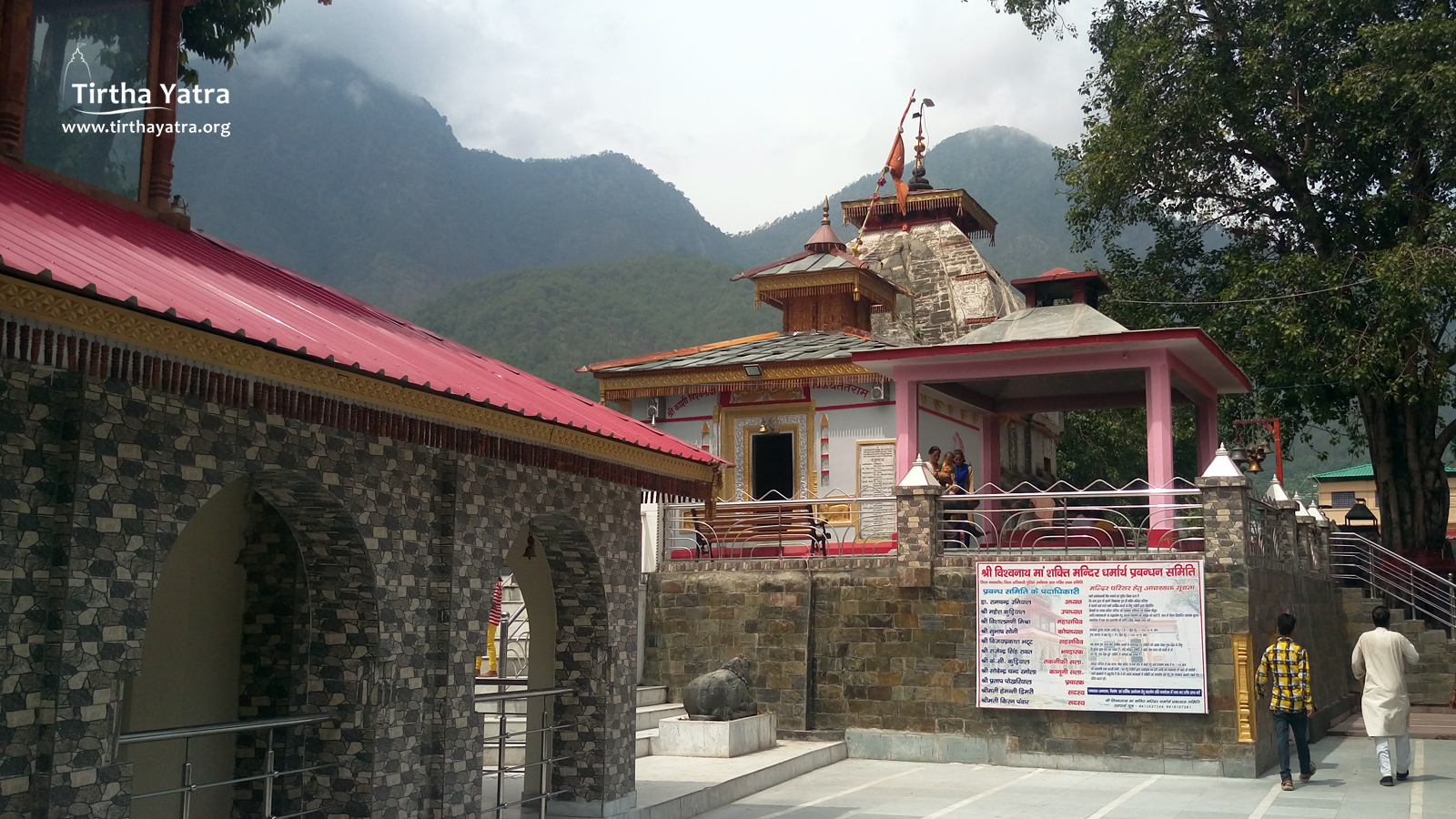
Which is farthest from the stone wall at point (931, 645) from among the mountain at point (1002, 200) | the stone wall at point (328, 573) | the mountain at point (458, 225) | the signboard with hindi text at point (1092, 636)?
the mountain at point (1002, 200)

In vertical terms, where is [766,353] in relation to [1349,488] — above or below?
above

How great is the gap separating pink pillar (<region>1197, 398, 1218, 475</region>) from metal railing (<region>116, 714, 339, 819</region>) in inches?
584

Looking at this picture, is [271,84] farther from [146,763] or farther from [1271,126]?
[146,763]

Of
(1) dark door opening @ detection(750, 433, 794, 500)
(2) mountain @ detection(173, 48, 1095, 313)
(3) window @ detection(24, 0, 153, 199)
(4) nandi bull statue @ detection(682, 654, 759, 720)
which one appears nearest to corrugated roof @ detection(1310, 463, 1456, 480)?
(1) dark door opening @ detection(750, 433, 794, 500)

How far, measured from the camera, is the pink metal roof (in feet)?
18.2

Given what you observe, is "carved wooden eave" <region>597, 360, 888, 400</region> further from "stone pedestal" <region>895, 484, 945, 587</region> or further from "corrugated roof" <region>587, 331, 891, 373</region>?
"stone pedestal" <region>895, 484, 945, 587</region>

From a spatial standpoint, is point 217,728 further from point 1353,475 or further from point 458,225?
point 458,225

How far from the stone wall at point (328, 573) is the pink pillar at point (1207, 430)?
11340 millimetres

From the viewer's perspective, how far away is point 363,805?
763 centimetres

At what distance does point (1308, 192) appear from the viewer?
78.1ft

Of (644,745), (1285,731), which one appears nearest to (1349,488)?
(1285,731)

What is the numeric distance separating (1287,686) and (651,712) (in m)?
7.20

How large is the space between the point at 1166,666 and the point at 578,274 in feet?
235

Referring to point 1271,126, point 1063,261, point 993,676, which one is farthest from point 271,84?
point 993,676
